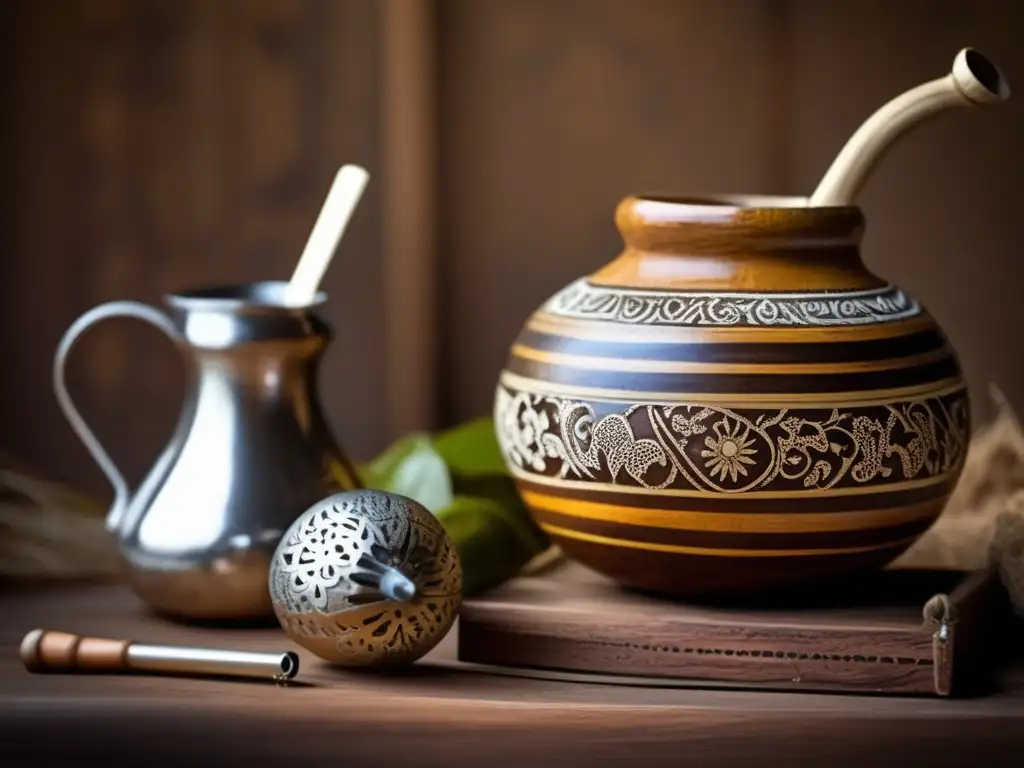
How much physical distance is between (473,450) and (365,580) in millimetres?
312

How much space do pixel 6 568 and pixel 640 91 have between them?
63 cm

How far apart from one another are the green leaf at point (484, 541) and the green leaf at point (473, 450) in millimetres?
54

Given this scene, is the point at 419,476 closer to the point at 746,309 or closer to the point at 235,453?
the point at 235,453

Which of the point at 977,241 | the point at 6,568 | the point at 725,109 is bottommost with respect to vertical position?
the point at 6,568

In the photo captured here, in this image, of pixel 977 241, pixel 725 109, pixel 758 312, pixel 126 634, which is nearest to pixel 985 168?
pixel 977 241

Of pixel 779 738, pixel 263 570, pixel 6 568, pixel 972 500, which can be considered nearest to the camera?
pixel 779 738

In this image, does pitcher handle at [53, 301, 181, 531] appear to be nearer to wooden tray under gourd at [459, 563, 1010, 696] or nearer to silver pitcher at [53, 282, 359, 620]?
silver pitcher at [53, 282, 359, 620]

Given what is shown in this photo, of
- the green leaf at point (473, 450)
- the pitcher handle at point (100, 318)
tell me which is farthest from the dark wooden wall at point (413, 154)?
the pitcher handle at point (100, 318)

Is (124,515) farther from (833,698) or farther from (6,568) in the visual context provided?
(833,698)

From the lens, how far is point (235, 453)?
893mm

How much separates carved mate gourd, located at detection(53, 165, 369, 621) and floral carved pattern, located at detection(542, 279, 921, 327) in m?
0.19

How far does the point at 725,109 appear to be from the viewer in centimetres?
126

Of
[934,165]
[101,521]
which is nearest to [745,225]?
[934,165]

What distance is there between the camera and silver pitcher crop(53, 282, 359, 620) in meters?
0.87
